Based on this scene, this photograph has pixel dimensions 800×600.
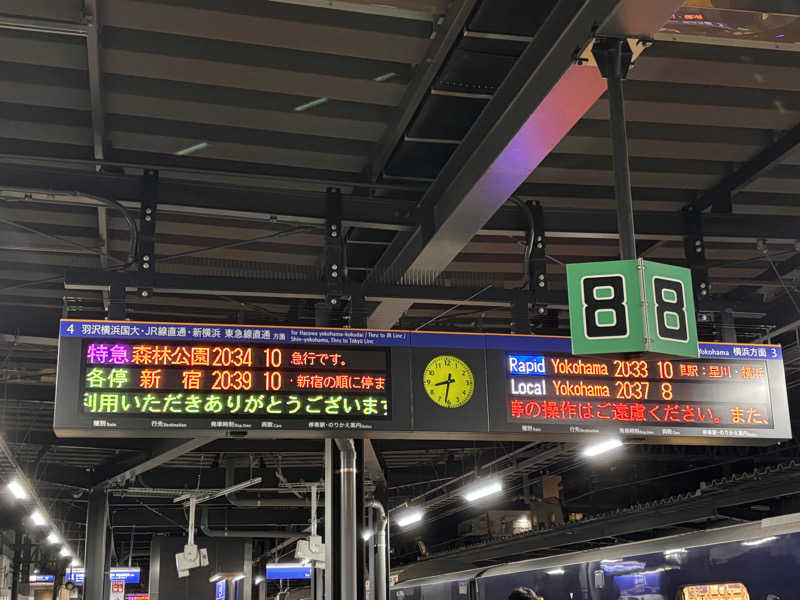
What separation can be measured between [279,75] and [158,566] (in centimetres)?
2027

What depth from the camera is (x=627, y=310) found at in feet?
A: 13.6

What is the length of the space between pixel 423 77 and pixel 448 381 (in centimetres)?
216

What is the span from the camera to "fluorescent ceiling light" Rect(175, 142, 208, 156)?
6.28m

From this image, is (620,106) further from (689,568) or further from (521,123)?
(689,568)

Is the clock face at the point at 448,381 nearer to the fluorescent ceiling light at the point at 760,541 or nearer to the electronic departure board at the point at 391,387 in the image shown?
the electronic departure board at the point at 391,387

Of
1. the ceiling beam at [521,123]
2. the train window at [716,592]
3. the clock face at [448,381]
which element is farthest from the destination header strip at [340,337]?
the train window at [716,592]

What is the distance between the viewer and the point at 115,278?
6570mm

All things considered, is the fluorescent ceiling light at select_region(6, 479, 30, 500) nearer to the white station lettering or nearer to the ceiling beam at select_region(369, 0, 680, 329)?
the ceiling beam at select_region(369, 0, 680, 329)

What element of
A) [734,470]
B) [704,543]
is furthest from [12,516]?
[704,543]

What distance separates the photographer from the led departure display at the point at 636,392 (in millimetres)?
6629

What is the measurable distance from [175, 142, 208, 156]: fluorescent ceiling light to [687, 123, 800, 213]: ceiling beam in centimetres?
377

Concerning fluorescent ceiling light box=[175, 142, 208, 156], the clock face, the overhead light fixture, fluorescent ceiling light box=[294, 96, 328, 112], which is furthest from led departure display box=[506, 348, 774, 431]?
the overhead light fixture

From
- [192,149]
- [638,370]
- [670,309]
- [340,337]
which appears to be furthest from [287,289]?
[670,309]

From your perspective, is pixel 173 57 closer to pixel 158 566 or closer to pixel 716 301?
pixel 716 301
